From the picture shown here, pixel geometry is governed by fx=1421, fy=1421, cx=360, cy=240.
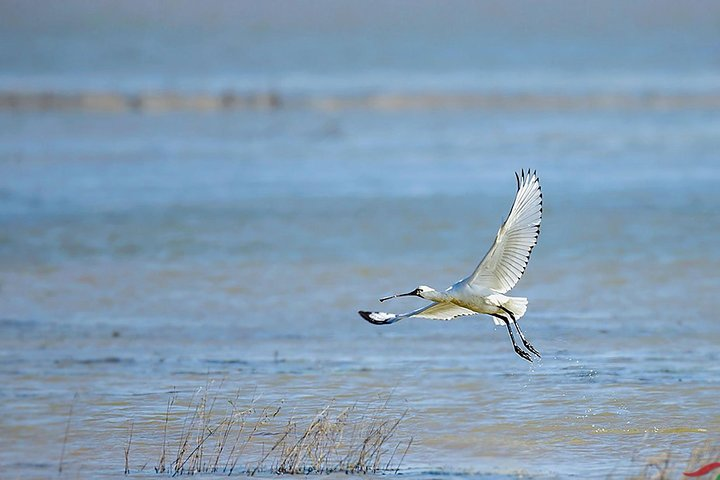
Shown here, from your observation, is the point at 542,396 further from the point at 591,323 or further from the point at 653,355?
the point at 591,323

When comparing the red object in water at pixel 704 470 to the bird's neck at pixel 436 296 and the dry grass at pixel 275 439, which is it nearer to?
the dry grass at pixel 275 439

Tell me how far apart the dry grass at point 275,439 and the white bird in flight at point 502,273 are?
29.2 inches

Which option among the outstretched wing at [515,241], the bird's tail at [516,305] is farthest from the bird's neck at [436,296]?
the bird's tail at [516,305]

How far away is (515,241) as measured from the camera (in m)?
8.91

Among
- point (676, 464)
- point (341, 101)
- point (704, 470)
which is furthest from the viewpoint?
point (341, 101)

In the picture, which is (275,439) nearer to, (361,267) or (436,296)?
(436,296)

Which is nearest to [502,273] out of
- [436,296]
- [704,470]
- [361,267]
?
[436,296]

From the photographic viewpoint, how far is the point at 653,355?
1098 centimetres

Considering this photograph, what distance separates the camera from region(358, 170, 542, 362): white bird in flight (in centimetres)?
877

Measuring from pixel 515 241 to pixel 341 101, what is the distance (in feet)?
96.0

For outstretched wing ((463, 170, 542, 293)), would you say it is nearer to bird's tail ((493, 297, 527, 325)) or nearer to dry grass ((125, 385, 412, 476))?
bird's tail ((493, 297, 527, 325))

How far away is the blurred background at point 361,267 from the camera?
30.8 feet

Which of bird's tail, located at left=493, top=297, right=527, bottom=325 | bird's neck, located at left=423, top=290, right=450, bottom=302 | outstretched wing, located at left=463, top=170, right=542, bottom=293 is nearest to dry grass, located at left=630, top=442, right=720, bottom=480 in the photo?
bird's tail, located at left=493, top=297, right=527, bottom=325

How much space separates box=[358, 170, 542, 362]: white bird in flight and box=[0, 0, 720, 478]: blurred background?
0.78 meters
